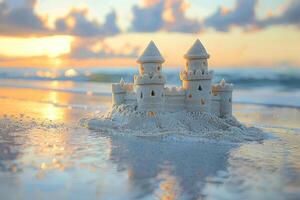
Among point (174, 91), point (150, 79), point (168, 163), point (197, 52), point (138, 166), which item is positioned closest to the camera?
point (138, 166)

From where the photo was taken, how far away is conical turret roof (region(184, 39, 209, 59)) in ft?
76.0

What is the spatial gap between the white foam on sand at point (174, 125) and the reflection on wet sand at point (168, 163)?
1.28 metres

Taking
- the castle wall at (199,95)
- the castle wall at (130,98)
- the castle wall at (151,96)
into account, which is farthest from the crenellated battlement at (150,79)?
the castle wall at (199,95)

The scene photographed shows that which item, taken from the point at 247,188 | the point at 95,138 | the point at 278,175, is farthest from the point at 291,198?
the point at 95,138

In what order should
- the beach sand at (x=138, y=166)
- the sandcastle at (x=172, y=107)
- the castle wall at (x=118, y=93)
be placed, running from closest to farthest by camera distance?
the beach sand at (x=138, y=166) → the sandcastle at (x=172, y=107) → the castle wall at (x=118, y=93)

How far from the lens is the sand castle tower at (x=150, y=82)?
888 inches

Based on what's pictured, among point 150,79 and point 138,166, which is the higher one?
point 150,79

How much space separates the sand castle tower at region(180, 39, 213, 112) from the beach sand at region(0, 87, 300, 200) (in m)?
3.41

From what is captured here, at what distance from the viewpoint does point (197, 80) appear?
2317cm

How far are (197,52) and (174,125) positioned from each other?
15.1 feet

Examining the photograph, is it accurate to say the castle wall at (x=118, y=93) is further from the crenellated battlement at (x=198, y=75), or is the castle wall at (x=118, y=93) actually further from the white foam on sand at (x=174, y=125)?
the crenellated battlement at (x=198, y=75)

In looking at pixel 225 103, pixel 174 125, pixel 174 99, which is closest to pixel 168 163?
pixel 174 125

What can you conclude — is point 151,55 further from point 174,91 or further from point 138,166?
point 138,166

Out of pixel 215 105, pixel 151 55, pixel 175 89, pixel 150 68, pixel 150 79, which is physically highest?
pixel 151 55
